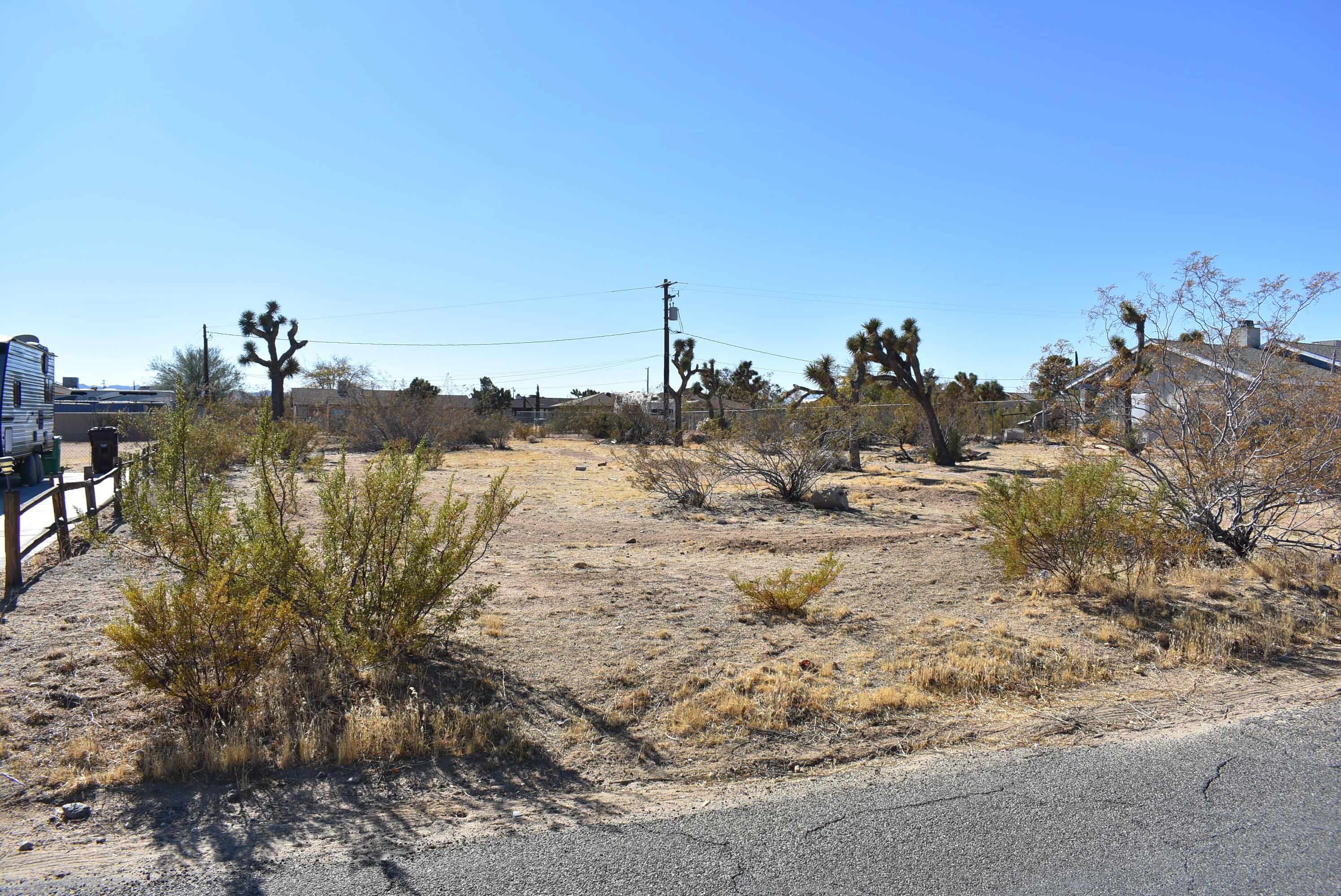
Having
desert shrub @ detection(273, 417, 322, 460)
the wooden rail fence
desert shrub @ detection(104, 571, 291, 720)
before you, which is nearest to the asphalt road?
desert shrub @ detection(104, 571, 291, 720)

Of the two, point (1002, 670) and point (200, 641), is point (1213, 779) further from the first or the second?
point (200, 641)

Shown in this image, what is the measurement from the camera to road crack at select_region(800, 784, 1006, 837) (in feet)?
12.0

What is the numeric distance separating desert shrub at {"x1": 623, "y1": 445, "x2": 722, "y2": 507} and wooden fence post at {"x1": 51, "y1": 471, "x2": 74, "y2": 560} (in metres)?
9.72

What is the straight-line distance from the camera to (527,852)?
3473 millimetres

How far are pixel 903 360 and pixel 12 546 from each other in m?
25.6

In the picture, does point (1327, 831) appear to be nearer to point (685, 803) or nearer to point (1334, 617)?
point (685, 803)

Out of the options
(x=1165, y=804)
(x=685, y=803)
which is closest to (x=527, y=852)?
(x=685, y=803)

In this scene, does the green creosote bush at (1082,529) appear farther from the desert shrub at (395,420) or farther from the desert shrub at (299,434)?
the desert shrub at (395,420)

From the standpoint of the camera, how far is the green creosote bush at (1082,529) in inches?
309

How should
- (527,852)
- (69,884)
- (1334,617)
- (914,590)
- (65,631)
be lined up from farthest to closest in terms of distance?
(914,590) < (1334,617) < (65,631) < (527,852) < (69,884)

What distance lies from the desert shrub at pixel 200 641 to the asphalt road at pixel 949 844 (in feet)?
4.97

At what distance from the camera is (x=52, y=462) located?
18.2m

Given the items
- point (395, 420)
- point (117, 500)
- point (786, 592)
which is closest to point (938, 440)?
point (395, 420)

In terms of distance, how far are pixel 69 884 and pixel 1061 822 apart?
13.4 feet
